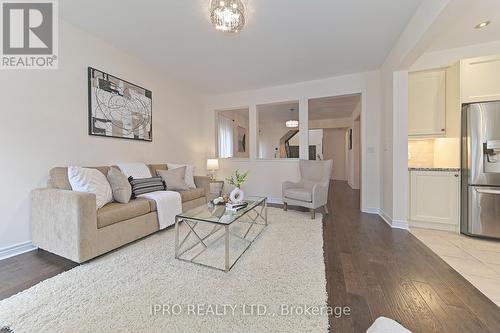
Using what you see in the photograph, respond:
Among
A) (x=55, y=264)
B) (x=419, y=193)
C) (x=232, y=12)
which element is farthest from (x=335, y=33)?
(x=55, y=264)

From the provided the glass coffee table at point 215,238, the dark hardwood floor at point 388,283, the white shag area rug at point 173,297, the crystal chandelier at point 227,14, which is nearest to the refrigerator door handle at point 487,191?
the dark hardwood floor at point 388,283

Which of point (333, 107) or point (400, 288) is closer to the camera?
point (400, 288)

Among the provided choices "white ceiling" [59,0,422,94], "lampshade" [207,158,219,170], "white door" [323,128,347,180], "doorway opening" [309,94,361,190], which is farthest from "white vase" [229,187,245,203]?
"white door" [323,128,347,180]

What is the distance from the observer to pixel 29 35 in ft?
7.04

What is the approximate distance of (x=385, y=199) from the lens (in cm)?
318

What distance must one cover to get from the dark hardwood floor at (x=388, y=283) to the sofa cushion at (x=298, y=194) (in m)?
0.80

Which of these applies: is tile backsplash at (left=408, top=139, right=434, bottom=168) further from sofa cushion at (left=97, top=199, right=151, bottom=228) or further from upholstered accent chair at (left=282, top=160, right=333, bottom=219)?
sofa cushion at (left=97, top=199, right=151, bottom=228)

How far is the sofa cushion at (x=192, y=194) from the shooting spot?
2.96 metres

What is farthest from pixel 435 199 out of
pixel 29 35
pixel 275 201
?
pixel 29 35

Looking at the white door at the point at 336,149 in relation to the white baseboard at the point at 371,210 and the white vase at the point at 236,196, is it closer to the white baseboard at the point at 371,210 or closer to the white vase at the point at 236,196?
the white baseboard at the point at 371,210

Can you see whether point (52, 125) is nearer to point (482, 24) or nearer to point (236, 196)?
point (236, 196)

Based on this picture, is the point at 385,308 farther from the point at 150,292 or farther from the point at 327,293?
the point at 150,292

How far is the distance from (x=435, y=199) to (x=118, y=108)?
4.53 m

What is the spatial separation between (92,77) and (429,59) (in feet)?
14.7
